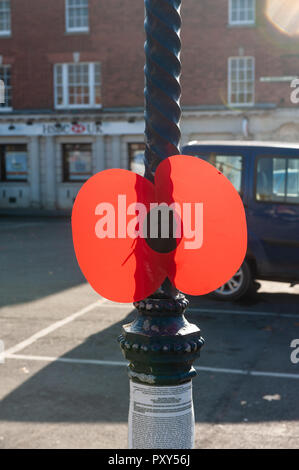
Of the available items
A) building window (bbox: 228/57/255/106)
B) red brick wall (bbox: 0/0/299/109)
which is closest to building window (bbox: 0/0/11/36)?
red brick wall (bbox: 0/0/299/109)

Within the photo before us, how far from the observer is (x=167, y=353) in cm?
237

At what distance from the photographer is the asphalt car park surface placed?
479cm

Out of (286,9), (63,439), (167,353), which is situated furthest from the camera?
(286,9)

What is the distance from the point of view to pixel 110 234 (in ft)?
7.39

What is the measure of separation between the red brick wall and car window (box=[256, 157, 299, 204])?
68.7 ft

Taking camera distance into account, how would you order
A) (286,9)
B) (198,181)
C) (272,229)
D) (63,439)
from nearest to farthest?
(198,181)
(63,439)
(272,229)
(286,9)

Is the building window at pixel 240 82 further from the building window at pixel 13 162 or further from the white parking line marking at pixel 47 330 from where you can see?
the white parking line marking at pixel 47 330

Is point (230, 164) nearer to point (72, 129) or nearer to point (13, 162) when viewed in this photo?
point (72, 129)

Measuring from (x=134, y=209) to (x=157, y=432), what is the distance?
0.83 meters

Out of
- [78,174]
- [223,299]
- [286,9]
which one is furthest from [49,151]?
[223,299]

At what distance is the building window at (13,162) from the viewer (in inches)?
1319

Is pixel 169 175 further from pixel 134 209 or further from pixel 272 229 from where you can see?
pixel 272 229

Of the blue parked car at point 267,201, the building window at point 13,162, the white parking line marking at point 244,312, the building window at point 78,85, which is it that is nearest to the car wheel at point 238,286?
the blue parked car at point 267,201

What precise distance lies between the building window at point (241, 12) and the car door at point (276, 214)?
22466mm
